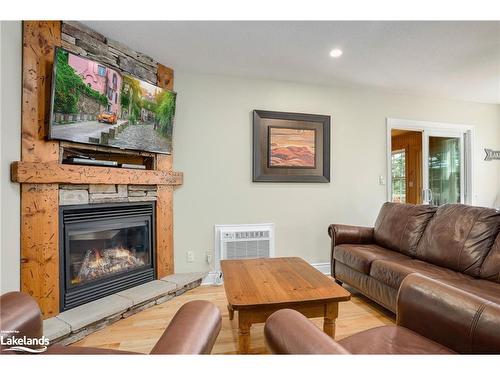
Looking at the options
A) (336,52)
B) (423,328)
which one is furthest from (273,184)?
(423,328)

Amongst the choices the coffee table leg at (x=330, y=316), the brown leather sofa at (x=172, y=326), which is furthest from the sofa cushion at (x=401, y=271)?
the brown leather sofa at (x=172, y=326)

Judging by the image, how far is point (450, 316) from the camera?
1.10 metres

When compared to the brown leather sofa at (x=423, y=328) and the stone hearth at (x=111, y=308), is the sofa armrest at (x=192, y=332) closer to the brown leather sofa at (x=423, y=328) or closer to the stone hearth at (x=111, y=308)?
the brown leather sofa at (x=423, y=328)

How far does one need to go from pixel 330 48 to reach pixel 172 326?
260 cm

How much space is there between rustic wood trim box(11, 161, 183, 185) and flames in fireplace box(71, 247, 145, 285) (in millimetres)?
660

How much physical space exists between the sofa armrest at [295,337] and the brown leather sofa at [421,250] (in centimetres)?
135

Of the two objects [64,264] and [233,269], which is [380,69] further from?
[64,264]

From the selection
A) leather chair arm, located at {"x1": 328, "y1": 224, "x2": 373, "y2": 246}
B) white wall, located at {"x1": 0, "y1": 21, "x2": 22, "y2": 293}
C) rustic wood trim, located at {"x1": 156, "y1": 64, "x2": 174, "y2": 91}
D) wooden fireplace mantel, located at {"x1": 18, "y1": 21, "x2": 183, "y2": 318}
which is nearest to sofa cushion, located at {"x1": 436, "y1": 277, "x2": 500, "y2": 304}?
leather chair arm, located at {"x1": 328, "y1": 224, "x2": 373, "y2": 246}

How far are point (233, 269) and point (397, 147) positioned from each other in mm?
4512

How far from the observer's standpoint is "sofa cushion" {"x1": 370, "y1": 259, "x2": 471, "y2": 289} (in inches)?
75.9

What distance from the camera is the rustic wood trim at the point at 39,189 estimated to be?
6.02 feet

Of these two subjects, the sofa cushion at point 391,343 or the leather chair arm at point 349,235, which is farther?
the leather chair arm at point 349,235

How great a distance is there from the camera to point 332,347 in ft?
2.37
